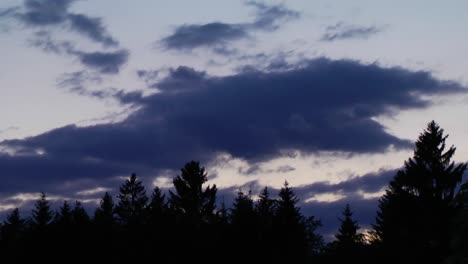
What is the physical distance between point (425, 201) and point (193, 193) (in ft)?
131

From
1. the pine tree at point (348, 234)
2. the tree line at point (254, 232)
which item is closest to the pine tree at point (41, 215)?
the tree line at point (254, 232)

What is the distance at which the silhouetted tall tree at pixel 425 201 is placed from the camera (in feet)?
141

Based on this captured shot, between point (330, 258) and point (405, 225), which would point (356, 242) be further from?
point (405, 225)

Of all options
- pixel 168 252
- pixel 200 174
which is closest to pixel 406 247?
pixel 168 252

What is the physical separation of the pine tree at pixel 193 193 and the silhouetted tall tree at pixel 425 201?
34.7 metres

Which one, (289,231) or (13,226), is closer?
(289,231)

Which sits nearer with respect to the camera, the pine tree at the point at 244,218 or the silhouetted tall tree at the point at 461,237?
the silhouetted tall tree at the point at 461,237

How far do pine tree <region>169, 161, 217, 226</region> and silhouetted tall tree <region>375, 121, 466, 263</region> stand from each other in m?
34.7

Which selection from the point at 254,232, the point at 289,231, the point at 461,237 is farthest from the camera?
the point at 289,231

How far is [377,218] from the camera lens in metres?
58.1

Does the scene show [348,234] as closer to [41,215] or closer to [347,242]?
[347,242]

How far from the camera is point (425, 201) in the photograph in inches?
1730

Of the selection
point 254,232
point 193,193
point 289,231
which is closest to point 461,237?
point 254,232

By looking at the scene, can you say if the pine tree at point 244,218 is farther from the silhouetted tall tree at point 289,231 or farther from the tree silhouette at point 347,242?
the tree silhouette at point 347,242
